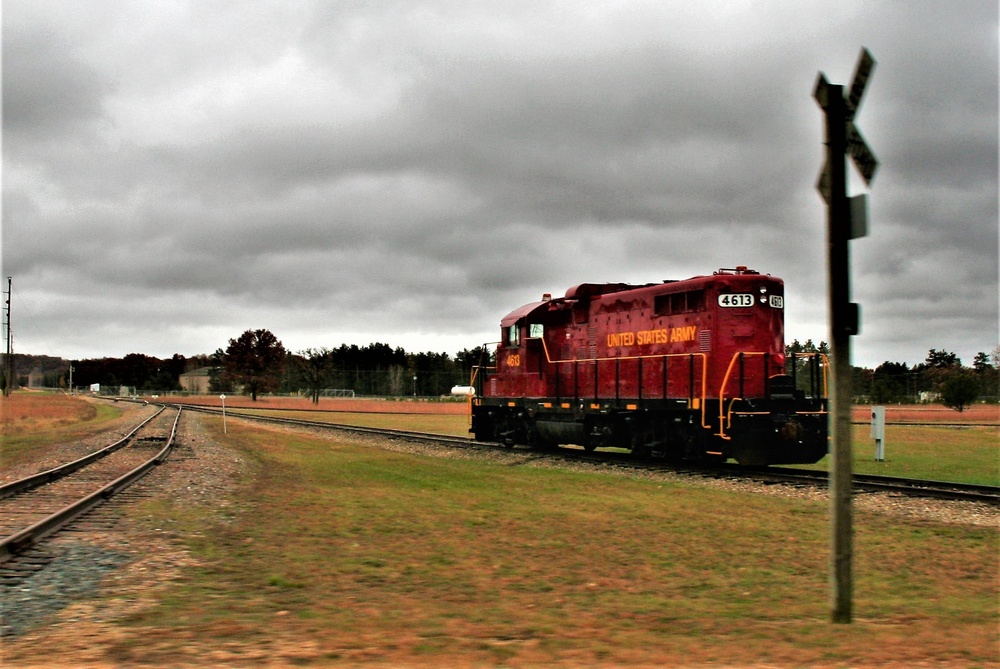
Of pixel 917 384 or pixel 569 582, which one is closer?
pixel 569 582

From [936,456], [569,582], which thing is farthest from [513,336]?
[569,582]

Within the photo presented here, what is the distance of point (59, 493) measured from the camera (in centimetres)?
1454

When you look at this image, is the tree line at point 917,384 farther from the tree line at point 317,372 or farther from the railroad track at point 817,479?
the railroad track at point 817,479

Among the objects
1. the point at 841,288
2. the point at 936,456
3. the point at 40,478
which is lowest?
the point at 936,456

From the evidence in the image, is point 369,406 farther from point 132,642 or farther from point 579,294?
point 132,642

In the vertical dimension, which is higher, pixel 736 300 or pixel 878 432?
pixel 736 300

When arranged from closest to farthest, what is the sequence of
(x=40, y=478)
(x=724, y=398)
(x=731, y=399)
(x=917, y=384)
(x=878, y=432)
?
(x=40, y=478)
(x=731, y=399)
(x=724, y=398)
(x=878, y=432)
(x=917, y=384)

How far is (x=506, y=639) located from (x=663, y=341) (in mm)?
16103

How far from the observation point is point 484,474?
1912cm

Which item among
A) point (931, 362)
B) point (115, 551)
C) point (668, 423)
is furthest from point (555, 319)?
point (931, 362)

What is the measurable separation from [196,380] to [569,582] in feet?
636

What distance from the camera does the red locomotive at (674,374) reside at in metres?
18.5

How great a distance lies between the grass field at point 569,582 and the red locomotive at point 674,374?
391 cm

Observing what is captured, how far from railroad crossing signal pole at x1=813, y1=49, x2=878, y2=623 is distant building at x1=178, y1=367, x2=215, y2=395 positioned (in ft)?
612
